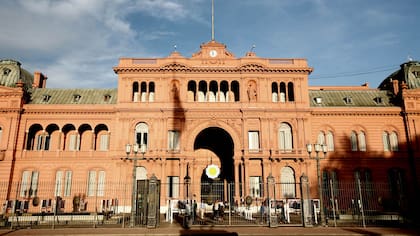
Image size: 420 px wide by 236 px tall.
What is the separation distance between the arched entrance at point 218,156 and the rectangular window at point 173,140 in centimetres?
344

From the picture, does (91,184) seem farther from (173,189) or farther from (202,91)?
(202,91)

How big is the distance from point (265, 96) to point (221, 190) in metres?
12.7

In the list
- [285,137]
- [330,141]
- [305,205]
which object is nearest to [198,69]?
[285,137]

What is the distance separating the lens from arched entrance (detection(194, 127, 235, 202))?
38.0 m

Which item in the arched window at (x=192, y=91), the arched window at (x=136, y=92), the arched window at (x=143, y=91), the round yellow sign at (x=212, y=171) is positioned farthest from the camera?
the arched window at (x=192, y=91)

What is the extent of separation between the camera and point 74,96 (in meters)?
40.4

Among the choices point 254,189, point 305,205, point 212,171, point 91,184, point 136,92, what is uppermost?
point 136,92

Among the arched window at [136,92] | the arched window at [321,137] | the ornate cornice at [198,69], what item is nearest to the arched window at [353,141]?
the arched window at [321,137]

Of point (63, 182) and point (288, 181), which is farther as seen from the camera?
point (63, 182)

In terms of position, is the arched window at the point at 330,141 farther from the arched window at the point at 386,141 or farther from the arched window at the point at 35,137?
the arched window at the point at 35,137

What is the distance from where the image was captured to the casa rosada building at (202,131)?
34906mm

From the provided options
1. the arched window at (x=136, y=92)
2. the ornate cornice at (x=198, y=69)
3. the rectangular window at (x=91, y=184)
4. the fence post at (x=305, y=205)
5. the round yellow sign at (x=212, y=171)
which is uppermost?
the ornate cornice at (x=198, y=69)

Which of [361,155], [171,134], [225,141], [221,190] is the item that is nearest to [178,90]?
[171,134]

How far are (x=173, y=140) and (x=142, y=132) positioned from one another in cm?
373
